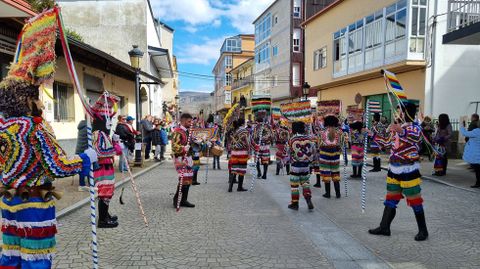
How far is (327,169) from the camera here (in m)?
7.90

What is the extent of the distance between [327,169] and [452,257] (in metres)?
3.58

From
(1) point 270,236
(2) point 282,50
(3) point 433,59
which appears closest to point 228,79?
(2) point 282,50

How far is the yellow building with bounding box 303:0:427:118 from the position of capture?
644 inches

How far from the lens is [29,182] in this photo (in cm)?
283

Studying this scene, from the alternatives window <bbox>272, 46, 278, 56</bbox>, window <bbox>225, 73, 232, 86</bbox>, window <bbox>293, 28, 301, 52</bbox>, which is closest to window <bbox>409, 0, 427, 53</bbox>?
window <bbox>293, 28, 301, 52</bbox>

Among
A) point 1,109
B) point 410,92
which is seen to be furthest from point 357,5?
point 1,109

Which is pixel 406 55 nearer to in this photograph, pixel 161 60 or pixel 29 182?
pixel 29 182

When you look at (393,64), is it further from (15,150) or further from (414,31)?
(15,150)

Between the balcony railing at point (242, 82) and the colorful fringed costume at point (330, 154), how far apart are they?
3924 cm

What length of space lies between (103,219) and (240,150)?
3.75 metres

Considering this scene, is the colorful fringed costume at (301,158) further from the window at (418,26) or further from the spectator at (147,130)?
the window at (418,26)

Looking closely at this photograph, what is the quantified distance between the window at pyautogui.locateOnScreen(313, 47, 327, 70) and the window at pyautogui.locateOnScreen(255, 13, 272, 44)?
1426 centimetres

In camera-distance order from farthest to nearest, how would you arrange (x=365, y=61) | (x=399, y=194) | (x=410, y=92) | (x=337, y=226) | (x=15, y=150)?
1. (x=365, y=61)
2. (x=410, y=92)
3. (x=337, y=226)
4. (x=399, y=194)
5. (x=15, y=150)

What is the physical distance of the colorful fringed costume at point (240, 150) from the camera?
28.0ft
